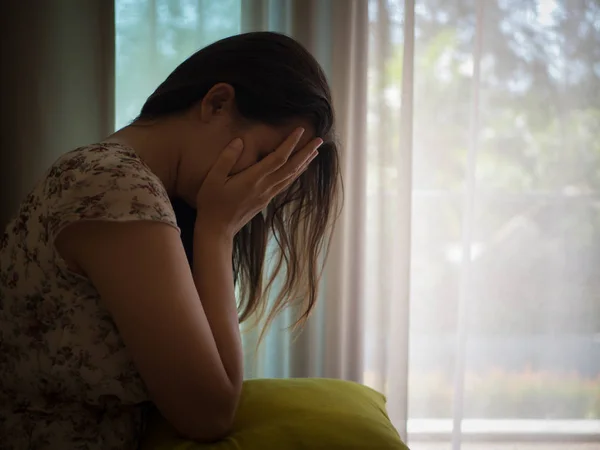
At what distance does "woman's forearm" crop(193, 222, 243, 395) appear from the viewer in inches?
33.1

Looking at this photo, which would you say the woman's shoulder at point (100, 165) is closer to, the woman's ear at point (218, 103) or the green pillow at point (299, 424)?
the woman's ear at point (218, 103)

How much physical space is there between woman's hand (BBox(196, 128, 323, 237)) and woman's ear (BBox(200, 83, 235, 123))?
0.16 ft

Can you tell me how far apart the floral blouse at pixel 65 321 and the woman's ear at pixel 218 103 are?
0.44ft

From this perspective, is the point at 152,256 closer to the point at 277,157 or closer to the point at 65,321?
the point at 65,321

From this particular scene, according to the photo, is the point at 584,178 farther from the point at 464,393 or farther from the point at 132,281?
the point at 132,281

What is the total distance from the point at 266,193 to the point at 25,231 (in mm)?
360

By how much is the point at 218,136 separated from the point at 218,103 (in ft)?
0.16

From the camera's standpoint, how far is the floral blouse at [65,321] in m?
0.75

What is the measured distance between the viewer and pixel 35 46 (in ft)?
5.85

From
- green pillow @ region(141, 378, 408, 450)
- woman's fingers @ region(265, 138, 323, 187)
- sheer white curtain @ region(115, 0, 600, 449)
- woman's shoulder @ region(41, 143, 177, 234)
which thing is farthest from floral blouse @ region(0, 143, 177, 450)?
sheer white curtain @ region(115, 0, 600, 449)

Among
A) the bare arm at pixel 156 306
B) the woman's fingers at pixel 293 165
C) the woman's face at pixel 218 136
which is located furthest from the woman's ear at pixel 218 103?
the bare arm at pixel 156 306

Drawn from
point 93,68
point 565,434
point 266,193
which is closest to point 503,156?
point 565,434

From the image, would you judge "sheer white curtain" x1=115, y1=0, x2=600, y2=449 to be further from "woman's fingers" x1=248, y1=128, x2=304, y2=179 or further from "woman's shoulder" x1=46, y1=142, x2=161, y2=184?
"woman's shoulder" x1=46, y1=142, x2=161, y2=184

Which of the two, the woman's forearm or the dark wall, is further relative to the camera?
the dark wall
